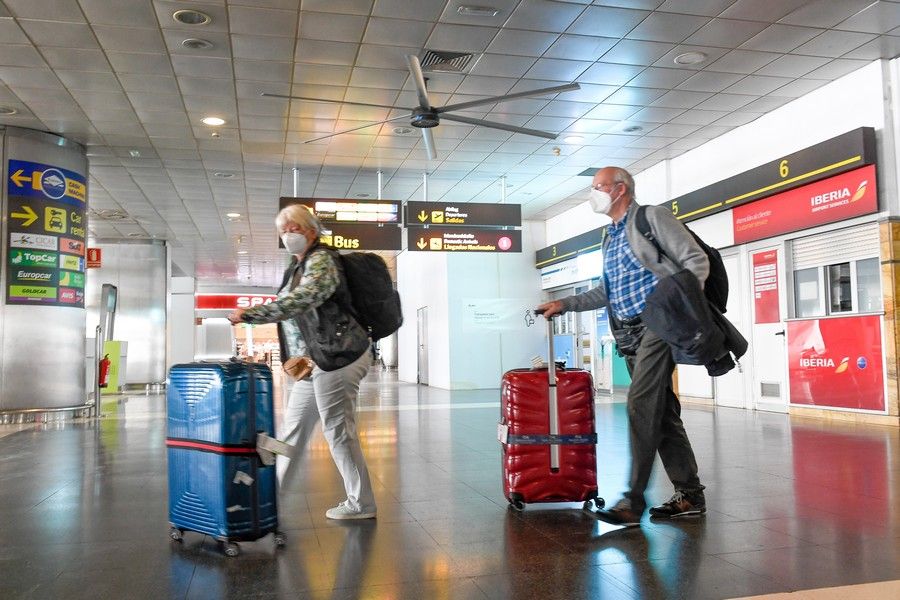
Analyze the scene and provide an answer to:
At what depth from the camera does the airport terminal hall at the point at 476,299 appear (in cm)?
302

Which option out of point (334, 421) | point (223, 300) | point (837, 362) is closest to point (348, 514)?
point (334, 421)

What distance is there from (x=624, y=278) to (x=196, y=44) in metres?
5.18

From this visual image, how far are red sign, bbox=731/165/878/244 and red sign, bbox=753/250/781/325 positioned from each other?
0.99 feet

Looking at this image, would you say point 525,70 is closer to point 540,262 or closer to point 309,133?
point 309,133

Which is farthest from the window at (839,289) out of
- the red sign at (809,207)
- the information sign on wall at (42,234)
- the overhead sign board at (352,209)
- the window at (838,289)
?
the information sign on wall at (42,234)

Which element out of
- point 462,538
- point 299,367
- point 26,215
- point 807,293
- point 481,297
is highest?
point 26,215

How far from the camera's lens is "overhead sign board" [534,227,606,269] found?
1395cm

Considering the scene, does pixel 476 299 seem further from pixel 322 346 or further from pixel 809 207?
pixel 322 346

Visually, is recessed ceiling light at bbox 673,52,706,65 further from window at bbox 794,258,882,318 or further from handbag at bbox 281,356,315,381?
handbag at bbox 281,356,315,381

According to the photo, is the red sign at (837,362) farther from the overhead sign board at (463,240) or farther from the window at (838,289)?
the overhead sign board at (463,240)

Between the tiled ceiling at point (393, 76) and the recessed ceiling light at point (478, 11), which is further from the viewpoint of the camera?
the tiled ceiling at point (393, 76)

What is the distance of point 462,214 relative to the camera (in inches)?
450

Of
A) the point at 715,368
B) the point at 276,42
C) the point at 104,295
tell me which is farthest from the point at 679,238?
the point at 104,295

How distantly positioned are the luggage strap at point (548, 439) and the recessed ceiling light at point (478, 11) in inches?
164
